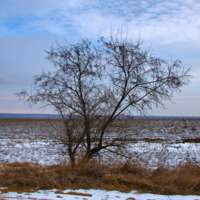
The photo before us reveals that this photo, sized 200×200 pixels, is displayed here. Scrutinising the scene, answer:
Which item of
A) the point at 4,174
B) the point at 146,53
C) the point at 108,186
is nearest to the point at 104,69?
the point at 146,53

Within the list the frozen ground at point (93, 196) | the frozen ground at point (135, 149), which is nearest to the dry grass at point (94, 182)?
the frozen ground at point (93, 196)

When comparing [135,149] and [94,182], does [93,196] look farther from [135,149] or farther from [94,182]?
[135,149]

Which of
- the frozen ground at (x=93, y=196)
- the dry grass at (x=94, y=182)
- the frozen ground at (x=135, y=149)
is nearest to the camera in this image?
the frozen ground at (x=93, y=196)

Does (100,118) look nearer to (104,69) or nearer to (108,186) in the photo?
(104,69)

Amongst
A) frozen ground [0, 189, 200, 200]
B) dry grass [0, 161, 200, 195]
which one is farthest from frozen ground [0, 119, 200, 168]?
frozen ground [0, 189, 200, 200]

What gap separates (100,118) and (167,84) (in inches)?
91.9

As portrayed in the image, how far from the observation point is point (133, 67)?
6637 mm

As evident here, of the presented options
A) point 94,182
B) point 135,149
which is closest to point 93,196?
point 94,182

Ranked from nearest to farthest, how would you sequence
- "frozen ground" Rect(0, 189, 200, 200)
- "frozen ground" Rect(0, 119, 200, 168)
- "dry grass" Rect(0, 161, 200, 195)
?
"frozen ground" Rect(0, 189, 200, 200) → "dry grass" Rect(0, 161, 200, 195) → "frozen ground" Rect(0, 119, 200, 168)

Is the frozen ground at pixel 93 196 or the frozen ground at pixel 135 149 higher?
the frozen ground at pixel 93 196

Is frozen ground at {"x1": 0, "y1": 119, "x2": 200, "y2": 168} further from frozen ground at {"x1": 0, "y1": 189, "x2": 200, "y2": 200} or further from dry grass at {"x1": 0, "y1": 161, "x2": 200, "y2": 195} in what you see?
frozen ground at {"x1": 0, "y1": 189, "x2": 200, "y2": 200}

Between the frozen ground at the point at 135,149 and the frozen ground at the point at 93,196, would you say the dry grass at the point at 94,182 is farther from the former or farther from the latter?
the frozen ground at the point at 135,149

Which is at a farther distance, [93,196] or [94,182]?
[94,182]

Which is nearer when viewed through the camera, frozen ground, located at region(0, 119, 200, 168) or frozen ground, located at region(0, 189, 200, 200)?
frozen ground, located at region(0, 189, 200, 200)
